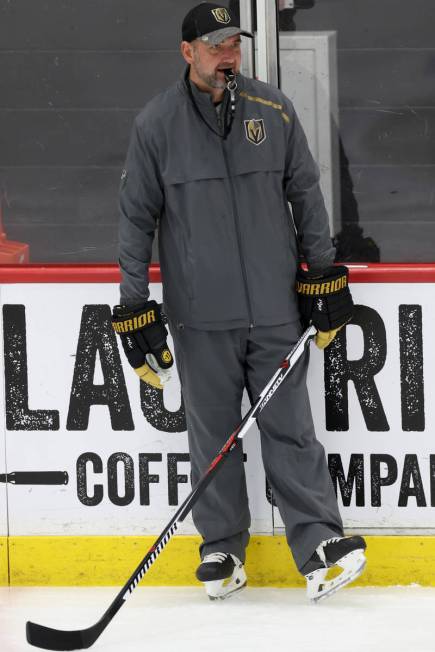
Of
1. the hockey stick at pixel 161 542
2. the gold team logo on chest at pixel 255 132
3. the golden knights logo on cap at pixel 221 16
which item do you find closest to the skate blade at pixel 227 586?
the hockey stick at pixel 161 542

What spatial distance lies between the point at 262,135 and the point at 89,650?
1368 millimetres

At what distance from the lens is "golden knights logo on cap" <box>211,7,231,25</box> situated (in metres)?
3.07

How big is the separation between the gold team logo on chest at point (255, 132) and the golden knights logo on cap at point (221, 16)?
262 mm

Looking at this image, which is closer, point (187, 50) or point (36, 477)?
point (187, 50)

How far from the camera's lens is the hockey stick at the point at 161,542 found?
2.98m

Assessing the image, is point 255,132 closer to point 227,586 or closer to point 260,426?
point 260,426

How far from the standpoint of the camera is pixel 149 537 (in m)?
3.47

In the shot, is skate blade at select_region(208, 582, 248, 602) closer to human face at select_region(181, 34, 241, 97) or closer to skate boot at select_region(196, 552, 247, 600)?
skate boot at select_region(196, 552, 247, 600)

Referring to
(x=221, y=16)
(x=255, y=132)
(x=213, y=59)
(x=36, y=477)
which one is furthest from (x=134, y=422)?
(x=221, y=16)

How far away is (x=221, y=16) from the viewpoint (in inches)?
121

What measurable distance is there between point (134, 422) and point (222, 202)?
2.32ft

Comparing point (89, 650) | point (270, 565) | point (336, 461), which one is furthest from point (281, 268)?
point (89, 650)

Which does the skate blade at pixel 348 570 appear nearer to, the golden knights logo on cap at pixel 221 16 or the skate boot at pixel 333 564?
the skate boot at pixel 333 564

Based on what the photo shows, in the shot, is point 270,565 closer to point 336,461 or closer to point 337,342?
point 336,461
